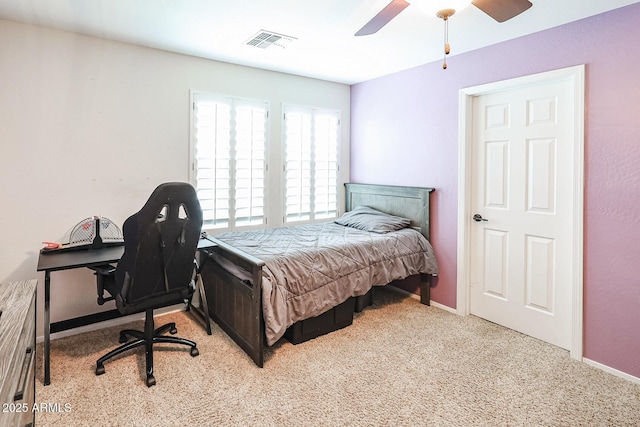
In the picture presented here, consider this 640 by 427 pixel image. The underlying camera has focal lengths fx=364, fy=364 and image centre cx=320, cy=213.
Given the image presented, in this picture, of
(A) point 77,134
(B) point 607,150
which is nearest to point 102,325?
(A) point 77,134

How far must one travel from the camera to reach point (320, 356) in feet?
8.96

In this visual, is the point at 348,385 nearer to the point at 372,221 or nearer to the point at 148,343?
the point at 148,343

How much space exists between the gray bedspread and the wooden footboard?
8 centimetres

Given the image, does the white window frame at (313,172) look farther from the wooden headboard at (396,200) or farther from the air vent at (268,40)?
the air vent at (268,40)

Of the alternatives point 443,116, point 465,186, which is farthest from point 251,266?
point 443,116

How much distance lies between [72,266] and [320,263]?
1.72 metres

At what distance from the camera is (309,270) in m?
2.82

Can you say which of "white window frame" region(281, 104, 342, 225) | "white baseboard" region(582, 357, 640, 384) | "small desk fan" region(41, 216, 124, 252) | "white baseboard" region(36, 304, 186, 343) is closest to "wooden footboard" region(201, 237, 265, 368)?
"white baseboard" region(36, 304, 186, 343)

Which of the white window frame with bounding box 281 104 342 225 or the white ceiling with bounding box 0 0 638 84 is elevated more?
the white ceiling with bounding box 0 0 638 84

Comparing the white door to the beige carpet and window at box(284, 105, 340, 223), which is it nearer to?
the beige carpet

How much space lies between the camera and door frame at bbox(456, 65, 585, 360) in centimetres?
265

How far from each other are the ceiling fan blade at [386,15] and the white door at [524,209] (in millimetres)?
1632

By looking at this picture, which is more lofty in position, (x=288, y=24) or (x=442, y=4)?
(x=288, y=24)

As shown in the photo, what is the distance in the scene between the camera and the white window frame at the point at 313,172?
4141 mm
